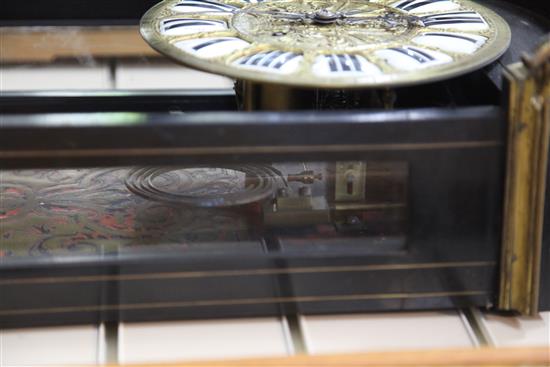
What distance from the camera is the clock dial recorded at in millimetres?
1246

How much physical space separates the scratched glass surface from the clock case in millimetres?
20

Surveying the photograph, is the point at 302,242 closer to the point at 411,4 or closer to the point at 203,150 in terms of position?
the point at 203,150

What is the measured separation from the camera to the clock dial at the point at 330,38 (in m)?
1.25

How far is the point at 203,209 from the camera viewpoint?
1.39 metres

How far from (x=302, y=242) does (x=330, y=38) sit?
265 mm

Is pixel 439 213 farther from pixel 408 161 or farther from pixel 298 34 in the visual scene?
pixel 298 34

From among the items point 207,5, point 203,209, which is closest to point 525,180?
point 203,209

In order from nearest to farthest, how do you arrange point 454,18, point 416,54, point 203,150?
point 203,150, point 416,54, point 454,18

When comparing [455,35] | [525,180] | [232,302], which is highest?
[455,35]

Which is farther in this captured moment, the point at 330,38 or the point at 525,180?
the point at 330,38

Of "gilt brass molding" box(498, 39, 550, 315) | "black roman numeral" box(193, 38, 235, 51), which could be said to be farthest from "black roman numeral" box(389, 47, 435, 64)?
"black roman numeral" box(193, 38, 235, 51)

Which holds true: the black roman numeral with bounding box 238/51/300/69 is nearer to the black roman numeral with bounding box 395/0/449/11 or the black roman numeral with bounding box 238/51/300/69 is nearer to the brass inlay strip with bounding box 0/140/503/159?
the brass inlay strip with bounding box 0/140/503/159

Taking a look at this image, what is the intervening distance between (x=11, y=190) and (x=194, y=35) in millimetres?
315

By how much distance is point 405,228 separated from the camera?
1269 mm
